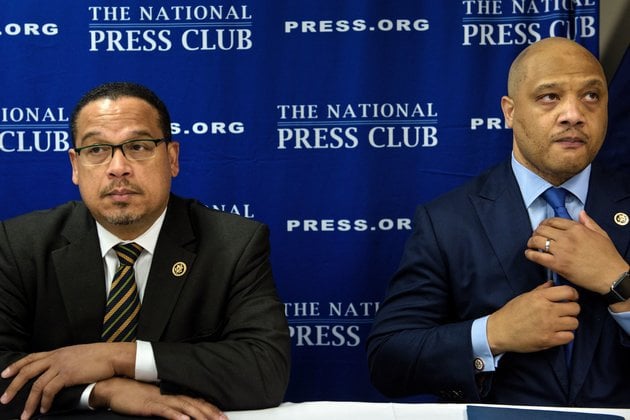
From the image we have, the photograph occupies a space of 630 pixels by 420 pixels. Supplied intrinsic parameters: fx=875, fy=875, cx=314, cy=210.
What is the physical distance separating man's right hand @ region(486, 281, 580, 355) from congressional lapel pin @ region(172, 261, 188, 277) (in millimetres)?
857

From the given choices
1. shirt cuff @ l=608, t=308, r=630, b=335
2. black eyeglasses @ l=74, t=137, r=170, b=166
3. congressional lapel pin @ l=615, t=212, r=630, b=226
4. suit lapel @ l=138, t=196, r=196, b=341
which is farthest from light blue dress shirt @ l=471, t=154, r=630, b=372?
black eyeglasses @ l=74, t=137, r=170, b=166

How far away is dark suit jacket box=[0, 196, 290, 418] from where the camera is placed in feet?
7.63

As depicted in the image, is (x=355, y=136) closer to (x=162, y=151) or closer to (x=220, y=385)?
(x=162, y=151)

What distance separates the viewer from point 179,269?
95.5 inches

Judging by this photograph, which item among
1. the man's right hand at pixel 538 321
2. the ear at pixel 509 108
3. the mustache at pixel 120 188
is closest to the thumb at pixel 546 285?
the man's right hand at pixel 538 321

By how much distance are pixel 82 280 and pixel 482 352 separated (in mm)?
1098

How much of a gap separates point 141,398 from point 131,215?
612 mm

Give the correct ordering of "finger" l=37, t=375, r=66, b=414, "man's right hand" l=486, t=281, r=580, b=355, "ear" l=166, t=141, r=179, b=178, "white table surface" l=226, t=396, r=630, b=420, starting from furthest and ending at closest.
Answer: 1. "ear" l=166, t=141, r=179, b=178
2. "man's right hand" l=486, t=281, r=580, b=355
3. "finger" l=37, t=375, r=66, b=414
4. "white table surface" l=226, t=396, r=630, b=420

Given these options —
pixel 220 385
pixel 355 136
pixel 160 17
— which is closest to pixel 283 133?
pixel 355 136

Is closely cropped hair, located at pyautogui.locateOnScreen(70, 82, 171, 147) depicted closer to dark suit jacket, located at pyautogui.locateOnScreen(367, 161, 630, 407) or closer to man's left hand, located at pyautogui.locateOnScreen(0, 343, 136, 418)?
man's left hand, located at pyautogui.locateOnScreen(0, 343, 136, 418)

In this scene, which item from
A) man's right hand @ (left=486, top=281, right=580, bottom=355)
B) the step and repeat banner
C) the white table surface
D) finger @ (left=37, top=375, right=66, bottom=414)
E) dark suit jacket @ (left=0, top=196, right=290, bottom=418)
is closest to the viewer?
the white table surface

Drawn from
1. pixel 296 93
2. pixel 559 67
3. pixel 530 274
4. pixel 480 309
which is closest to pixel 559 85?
pixel 559 67

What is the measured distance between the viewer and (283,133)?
320 cm

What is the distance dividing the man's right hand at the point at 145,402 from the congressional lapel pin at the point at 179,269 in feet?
1.48
